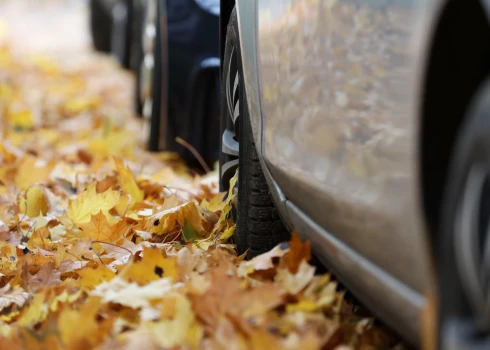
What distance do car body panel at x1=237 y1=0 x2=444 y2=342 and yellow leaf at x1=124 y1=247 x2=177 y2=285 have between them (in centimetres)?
37

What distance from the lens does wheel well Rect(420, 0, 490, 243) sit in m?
1.16

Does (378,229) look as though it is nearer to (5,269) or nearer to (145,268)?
(145,268)

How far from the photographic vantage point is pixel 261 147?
2.26 meters

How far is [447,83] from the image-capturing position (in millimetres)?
1220

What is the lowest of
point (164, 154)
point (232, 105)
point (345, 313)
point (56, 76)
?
point (56, 76)

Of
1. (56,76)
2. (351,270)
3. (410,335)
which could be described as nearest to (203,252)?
(351,270)

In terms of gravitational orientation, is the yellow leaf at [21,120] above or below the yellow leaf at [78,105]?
above

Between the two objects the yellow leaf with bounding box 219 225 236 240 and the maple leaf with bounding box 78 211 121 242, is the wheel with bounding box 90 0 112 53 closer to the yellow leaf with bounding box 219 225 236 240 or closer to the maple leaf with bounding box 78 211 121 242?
the maple leaf with bounding box 78 211 121 242

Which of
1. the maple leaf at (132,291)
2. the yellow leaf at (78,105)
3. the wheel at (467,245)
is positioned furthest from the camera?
the yellow leaf at (78,105)

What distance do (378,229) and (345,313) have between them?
66cm

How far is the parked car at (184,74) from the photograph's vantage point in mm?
4012

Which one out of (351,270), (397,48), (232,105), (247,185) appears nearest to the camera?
(397,48)

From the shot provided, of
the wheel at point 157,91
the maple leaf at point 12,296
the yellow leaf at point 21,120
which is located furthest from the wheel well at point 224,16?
the yellow leaf at point 21,120

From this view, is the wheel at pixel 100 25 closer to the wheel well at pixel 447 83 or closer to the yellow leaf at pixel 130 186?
the yellow leaf at pixel 130 186
